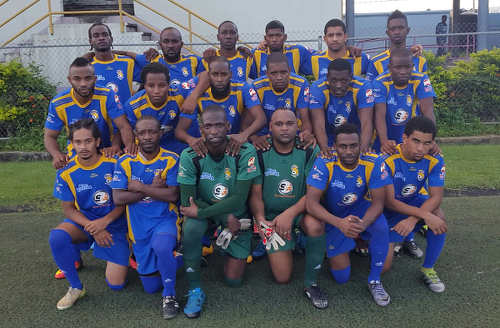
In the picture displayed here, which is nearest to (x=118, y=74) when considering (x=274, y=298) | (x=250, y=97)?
(x=250, y=97)

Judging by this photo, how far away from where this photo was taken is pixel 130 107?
3.98 meters

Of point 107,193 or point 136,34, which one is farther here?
point 136,34

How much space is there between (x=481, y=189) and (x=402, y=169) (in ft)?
9.27

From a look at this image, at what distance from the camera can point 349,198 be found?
3.43 metres

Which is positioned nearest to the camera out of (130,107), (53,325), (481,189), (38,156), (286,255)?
(53,325)

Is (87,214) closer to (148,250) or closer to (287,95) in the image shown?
(148,250)

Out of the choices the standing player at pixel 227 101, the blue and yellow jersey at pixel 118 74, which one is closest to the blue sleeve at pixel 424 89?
the standing player at pixel 227 101

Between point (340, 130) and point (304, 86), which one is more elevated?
point (304, 86)

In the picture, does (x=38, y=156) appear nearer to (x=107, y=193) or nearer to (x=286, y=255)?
(x=107, y=193)

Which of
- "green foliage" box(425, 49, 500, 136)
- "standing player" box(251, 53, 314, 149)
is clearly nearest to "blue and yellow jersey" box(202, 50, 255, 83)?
"standing player" box(251, 53, 314, 149)

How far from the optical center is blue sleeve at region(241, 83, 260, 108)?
397cm

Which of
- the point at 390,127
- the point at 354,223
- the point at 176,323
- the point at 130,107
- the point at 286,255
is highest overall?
the point at 130,107

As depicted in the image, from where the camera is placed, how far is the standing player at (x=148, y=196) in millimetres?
3359

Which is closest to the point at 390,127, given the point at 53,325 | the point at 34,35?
the point at 53,325
